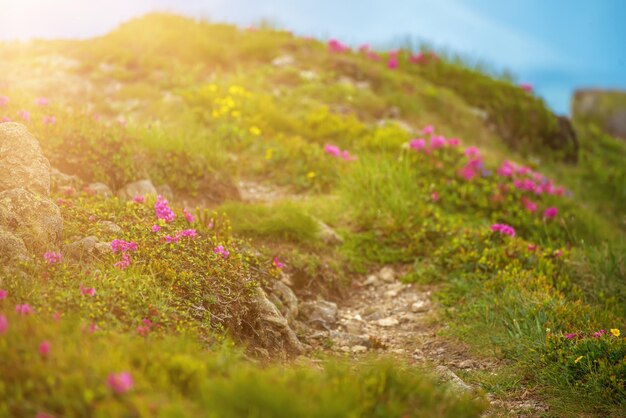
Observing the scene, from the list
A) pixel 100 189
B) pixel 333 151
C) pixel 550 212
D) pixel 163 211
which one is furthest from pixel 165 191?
pixel 550 212

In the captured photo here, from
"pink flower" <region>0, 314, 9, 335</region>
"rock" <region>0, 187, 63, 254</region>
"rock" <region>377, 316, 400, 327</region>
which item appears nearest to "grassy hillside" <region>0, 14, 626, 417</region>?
"pink flower" <region>0, 314, 9, 335</region>

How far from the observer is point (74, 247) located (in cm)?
532

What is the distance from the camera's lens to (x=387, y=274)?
8102mm

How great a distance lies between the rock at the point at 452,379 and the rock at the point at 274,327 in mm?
1409

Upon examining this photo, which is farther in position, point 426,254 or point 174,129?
point 174,129

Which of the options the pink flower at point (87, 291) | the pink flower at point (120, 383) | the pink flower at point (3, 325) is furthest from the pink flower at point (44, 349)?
the pink flower at point (87, 291)

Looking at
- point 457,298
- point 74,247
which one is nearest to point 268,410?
point 74,247

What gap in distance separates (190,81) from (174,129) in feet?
10.6

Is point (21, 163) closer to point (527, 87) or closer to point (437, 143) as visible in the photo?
point (437, 143)

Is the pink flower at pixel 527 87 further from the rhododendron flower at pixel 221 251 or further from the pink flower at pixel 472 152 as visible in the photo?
the rhododendron flower at pixel 221 251

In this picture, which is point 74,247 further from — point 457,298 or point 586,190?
point 586,190

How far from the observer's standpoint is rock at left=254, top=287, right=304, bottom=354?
19.0 ft

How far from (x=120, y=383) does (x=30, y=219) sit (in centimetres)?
250

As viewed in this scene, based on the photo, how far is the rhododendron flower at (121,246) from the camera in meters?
5.42
